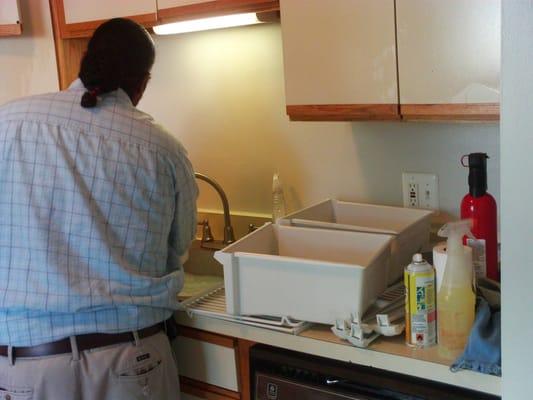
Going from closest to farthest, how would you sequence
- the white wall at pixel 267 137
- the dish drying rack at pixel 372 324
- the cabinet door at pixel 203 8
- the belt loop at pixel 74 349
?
the dish drying rack at pixel 372 324, the belt loop at pixel 74 349, the cabinet door at pixel 203 8, the white wall at pixel 267 137

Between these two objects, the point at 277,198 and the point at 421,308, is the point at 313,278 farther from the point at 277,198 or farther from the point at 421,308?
the point at 277,198

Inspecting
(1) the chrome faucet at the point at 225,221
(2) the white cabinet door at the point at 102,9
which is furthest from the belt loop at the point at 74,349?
(2) the white cabinet door at the point at 102,9

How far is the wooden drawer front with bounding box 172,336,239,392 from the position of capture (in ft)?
5.56

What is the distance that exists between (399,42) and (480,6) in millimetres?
203

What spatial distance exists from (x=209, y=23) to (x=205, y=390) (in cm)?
103

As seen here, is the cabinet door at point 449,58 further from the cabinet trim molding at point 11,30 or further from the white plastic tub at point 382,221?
the cabinet trim molding at point 11,30

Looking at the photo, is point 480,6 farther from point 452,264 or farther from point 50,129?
point 50,129

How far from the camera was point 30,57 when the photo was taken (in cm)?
258

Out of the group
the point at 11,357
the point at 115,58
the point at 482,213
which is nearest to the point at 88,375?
the point at 11,357

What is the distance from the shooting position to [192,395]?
181 cm

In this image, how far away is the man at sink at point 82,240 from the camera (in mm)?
1510

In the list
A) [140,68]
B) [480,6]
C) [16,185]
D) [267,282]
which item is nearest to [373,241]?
[267,282]

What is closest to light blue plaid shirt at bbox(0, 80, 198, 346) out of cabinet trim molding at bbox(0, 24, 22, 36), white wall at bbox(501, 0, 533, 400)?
white wall at bbox(501, 0, 533, 400)

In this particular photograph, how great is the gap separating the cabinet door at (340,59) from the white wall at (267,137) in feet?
1.01
